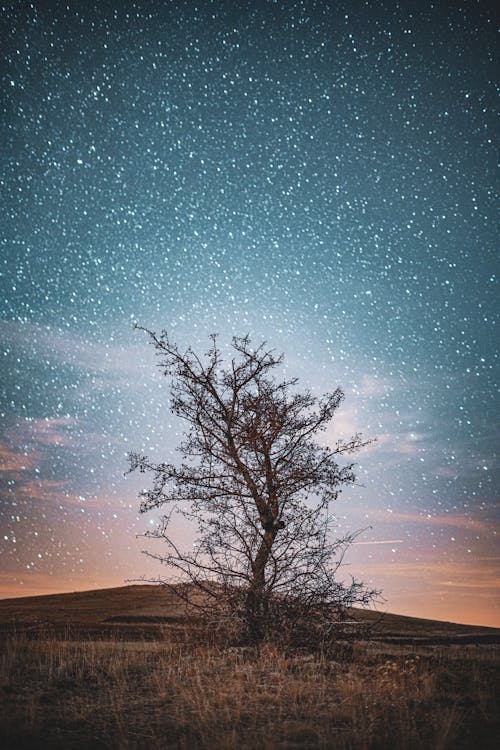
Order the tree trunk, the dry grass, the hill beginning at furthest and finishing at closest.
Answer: the hill < the tree trunk < the dry grass

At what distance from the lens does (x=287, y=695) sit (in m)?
7.93

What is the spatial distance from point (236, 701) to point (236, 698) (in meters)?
0.23

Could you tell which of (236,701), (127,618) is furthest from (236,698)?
(127,618)

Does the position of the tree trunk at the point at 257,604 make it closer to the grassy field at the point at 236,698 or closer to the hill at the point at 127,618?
the grassy field at the point at 236,698

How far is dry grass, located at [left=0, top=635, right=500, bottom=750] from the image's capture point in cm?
617

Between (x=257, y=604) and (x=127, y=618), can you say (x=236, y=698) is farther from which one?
(x=127, y=618)

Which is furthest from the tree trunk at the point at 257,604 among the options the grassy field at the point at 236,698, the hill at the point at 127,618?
the hill at the point at 127,618

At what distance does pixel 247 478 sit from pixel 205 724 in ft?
20.3

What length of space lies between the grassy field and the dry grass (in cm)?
2

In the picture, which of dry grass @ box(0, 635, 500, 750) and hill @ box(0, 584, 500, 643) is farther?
hill @ box(0, 584, 500, 643)

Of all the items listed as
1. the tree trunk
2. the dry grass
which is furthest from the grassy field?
the tree trunk

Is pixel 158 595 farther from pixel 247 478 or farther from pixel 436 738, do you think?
pixel 436 738

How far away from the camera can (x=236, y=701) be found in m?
7.40

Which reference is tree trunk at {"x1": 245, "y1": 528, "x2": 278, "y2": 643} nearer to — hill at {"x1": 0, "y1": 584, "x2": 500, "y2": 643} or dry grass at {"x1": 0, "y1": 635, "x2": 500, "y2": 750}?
dry grass at {"x1": 0, "y1": 635, "x2": 500, "y2": 750}
